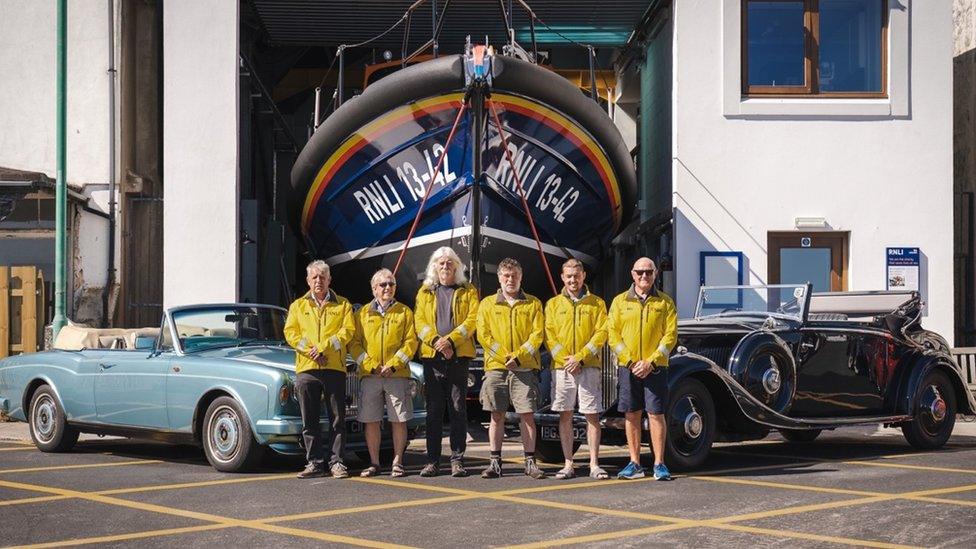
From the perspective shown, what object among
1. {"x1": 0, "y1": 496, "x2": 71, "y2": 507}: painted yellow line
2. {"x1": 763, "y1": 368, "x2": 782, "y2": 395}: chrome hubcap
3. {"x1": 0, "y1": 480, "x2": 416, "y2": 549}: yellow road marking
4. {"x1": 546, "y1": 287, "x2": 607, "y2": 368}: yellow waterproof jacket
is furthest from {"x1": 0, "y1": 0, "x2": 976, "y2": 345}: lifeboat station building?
{"x1": 0, "y1": 496, "x2": 71, "y2": 507}: painted yellow line

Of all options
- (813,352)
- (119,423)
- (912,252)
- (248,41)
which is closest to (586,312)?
(813,352)

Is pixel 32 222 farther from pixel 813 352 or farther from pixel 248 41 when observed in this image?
pixel 813 352

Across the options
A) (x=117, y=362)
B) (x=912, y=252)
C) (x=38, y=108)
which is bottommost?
(x=117, y=362)

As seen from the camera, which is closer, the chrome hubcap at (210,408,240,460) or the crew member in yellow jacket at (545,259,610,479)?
the crew member in yellow jacket at (545,259,610,479)

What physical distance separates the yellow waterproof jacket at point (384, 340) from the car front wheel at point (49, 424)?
300cm

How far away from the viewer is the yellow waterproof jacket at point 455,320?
382 inches

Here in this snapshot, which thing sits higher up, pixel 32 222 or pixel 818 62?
pixel 818 62

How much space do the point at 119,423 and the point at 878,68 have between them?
10229mm

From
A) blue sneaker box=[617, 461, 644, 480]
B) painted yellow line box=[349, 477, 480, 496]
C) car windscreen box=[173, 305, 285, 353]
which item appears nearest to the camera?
painted yellow line box=[349, 477, 480, 496]

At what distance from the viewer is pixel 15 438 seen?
42.6 ft

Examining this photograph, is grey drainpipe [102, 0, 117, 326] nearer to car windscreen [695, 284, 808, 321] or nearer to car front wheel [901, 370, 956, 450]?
car windscreen [695, 284, 808, 321]

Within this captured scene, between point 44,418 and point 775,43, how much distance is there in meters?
9.57

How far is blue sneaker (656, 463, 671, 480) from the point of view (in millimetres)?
9344

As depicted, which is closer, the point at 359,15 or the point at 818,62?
the point at 818,62
